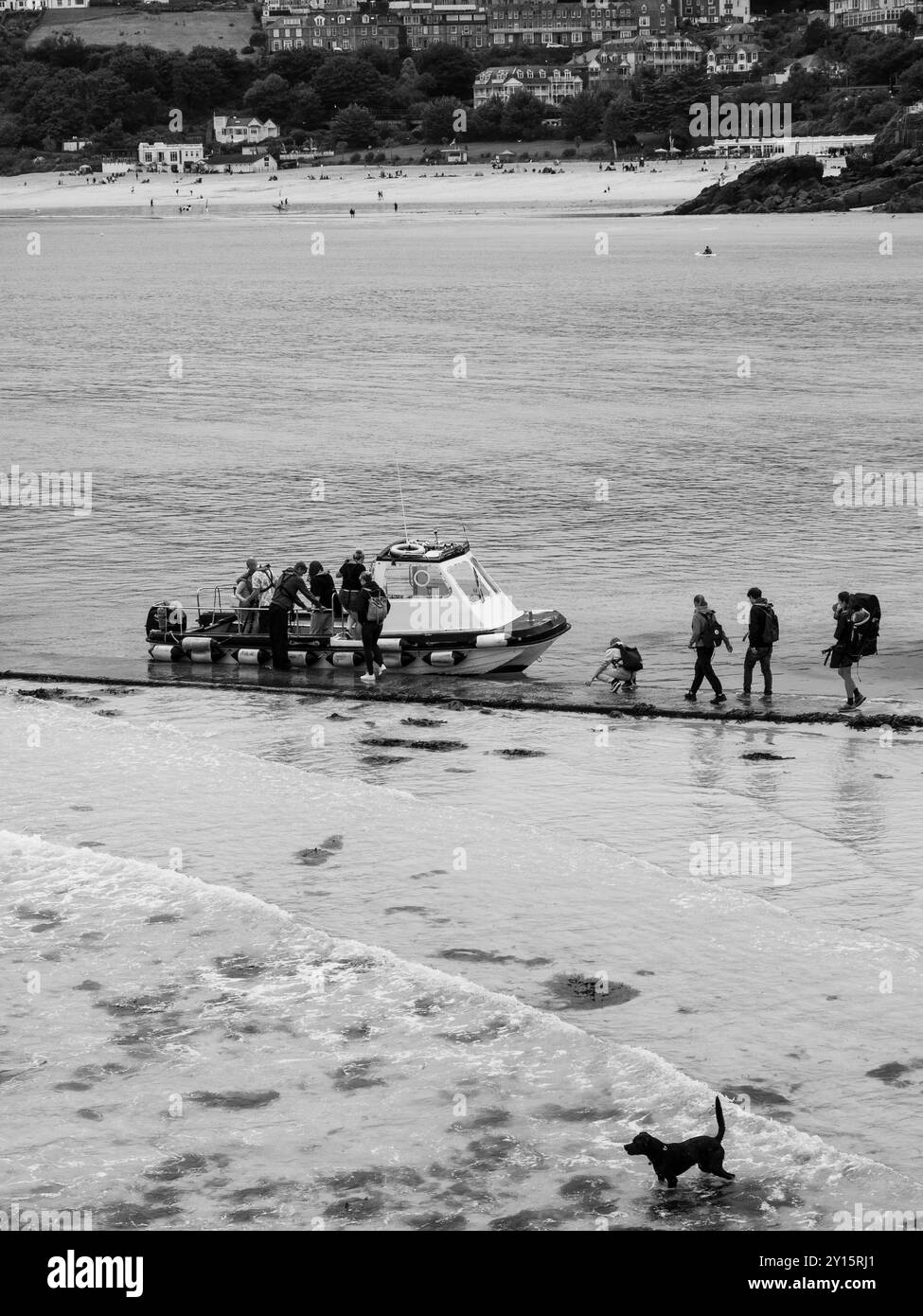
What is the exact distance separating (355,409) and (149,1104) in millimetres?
51114

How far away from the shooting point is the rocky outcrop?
168m

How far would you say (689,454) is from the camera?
51.9 m

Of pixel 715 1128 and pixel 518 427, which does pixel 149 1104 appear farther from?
pixel 518 427

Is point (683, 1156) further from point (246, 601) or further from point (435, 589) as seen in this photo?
point (246, 601)
